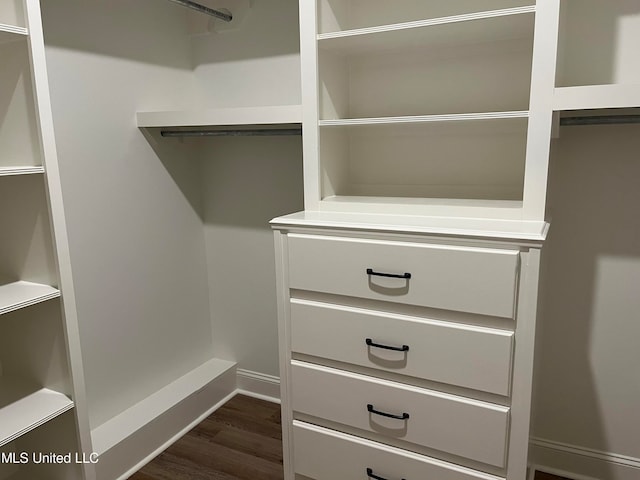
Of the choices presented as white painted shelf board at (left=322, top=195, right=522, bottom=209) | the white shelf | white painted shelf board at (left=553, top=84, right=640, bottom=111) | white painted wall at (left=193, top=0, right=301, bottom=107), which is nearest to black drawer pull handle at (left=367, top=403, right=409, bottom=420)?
white painted shelf board at (left=322, top=195, right=522, bottom=209)

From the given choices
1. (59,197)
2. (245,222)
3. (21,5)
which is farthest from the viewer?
(245,222)

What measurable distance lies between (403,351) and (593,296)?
0.87 metres

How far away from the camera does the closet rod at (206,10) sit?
210 cm

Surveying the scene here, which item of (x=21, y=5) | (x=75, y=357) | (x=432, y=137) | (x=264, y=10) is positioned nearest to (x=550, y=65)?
(x=432, y=137)

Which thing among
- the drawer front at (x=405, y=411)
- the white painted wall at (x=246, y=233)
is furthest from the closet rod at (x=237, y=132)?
the drawer front at (x=405, y=411)

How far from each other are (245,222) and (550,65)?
5.31 ft

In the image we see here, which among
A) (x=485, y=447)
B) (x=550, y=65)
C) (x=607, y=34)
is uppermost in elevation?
(x=607, y=34)

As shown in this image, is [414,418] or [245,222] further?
[245,222]

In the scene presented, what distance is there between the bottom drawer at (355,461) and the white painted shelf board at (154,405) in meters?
0.80

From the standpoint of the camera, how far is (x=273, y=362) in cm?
266

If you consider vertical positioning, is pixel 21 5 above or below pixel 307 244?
above

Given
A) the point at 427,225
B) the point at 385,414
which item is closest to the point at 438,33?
the point at 427,225

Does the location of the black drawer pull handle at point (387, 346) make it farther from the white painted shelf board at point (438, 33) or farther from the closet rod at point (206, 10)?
the closet rod at point (206, 10)

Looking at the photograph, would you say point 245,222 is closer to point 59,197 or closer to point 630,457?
point 59,197
